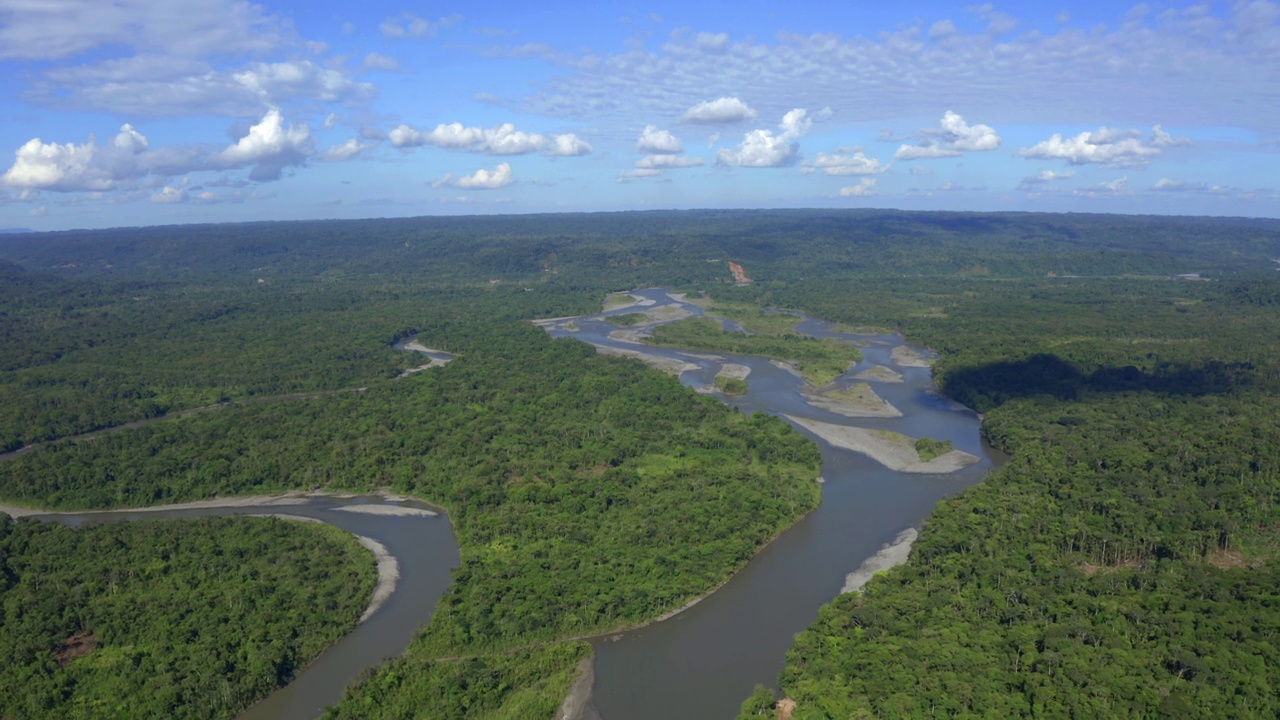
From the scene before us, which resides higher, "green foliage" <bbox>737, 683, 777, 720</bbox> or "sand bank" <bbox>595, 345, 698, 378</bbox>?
"sand bank" <bbox>595, 345, 698, 378</bbox>

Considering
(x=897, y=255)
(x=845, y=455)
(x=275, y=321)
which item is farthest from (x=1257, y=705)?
(x=897, y=255)

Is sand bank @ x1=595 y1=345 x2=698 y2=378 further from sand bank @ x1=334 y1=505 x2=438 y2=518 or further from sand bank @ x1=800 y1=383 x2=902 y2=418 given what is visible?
sand bank @ x1=334 y1=505 x2=438 y2=518

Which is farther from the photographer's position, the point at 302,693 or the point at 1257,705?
the point at 302,693

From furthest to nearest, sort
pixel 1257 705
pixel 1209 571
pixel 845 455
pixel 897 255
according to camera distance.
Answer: pixel 897 255
pixel 845 455
pixel 1209 571
pixel 1257 705

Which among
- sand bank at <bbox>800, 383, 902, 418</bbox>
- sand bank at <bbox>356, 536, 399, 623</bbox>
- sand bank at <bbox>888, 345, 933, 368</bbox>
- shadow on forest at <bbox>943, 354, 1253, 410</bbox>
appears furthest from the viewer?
sand bank at <bbox>888, 345, 933, 368</bbox>

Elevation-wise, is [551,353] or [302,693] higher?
[551,353]

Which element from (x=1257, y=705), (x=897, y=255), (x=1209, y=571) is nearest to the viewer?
(x=1257, y=705)

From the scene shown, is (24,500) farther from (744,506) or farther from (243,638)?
(744,506)

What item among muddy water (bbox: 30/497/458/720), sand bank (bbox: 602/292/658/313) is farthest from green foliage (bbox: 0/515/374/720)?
sand bank (bbox: 602/292/658/313)
